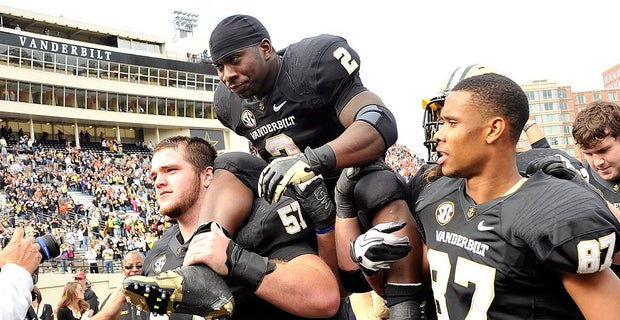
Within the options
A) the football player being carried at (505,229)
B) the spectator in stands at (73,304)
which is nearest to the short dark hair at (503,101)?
the football player being carried at (505,229)

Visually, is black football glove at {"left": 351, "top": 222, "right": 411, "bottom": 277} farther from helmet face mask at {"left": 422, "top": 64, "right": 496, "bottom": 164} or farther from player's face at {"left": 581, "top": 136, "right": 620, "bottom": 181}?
player's face at {"left": 581, "top": 136, "right": 620, "bottom": 181}

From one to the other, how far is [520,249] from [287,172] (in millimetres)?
982

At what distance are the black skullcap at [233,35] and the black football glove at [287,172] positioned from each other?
2.78ft

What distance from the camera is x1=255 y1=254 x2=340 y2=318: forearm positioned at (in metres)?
2.73

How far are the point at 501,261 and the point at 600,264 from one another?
1.03ft

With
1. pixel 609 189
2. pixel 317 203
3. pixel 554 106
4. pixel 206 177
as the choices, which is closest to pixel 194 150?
pixel 206 177

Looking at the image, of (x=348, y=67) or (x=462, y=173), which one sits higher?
(x=348, y=67)

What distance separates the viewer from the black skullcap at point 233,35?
10.9 ft

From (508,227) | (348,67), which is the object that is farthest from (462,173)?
(348,67)

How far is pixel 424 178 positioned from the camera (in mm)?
3154

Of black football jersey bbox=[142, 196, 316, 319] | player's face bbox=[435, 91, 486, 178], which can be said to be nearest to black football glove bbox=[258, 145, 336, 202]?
black football jersey bbox=[142, 196, 316, 319]

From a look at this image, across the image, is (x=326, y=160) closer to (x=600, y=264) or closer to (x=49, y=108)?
(x=600, y=264)

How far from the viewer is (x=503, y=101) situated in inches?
95.1

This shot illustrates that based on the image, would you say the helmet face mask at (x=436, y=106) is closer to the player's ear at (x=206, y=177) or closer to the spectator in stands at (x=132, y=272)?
the player's ear at (x=206, y=177)
